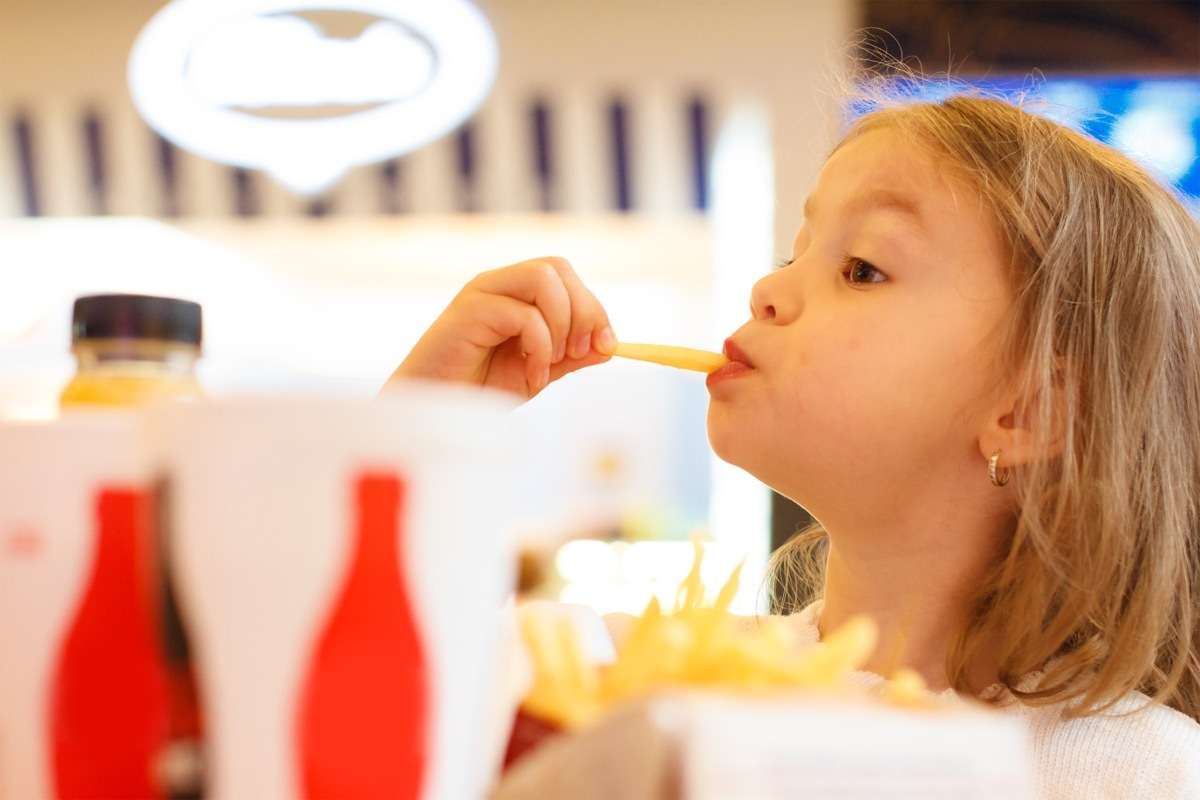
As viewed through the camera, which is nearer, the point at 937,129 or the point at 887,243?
the point at 887,243

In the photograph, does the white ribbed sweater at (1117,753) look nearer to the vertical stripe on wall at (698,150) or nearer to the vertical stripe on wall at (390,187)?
the vertical stripe on wall at (698,150)

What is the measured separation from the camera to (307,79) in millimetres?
3295

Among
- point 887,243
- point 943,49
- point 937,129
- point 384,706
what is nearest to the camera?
point 384,706

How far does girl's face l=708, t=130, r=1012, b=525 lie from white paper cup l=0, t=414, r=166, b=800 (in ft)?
2.36

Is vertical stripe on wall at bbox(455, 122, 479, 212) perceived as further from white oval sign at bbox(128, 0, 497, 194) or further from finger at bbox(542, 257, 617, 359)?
finger at bbox(542, 257, 617, 359)

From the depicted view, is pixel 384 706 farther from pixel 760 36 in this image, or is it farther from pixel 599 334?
pixel 760 36

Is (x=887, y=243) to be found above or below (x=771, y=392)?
above

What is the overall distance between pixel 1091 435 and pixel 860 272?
0.90 ft

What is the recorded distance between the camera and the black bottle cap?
0.51 metres

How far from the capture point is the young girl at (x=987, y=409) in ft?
3.50

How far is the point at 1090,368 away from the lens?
3.69ft

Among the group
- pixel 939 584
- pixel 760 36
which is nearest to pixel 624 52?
pixel 760 36

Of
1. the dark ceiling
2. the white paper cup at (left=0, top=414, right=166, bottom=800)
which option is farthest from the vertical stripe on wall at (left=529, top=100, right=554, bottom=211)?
the white paper cup at (left=0, top=414, right=166, bottom=800)

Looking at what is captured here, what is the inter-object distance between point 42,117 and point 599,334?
9.80ft
